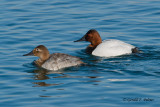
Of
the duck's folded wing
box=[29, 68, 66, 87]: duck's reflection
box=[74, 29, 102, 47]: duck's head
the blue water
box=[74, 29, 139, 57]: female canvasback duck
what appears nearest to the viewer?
the blue water

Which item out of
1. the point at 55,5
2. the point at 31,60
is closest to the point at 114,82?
the point at 31,60

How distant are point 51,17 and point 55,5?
1.63m

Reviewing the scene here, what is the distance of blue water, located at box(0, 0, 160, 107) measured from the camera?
9695 millimetres

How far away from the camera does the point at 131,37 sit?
15.3 m

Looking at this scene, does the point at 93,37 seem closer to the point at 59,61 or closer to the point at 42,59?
the point at 42,59

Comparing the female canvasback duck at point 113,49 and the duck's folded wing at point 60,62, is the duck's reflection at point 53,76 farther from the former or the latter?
the female canvasback duck at point 113,49

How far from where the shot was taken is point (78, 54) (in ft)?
45.6

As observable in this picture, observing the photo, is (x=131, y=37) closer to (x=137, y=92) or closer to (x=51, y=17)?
(x=51, y=17)

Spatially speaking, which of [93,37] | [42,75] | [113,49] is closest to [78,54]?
[93,37]

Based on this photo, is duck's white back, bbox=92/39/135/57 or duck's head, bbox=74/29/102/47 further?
duck's head, bbox=74/29/102/47

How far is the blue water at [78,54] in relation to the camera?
382 inches

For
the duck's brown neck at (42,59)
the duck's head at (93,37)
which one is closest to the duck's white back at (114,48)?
the duck's head at (93,37)

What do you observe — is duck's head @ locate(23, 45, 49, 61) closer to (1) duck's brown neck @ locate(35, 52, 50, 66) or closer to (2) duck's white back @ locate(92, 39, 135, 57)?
(1) duck's brown neck @ locate(35, 52, 50, 66)

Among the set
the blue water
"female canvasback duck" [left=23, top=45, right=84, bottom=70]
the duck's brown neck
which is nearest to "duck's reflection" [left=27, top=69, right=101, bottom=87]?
the blue water
